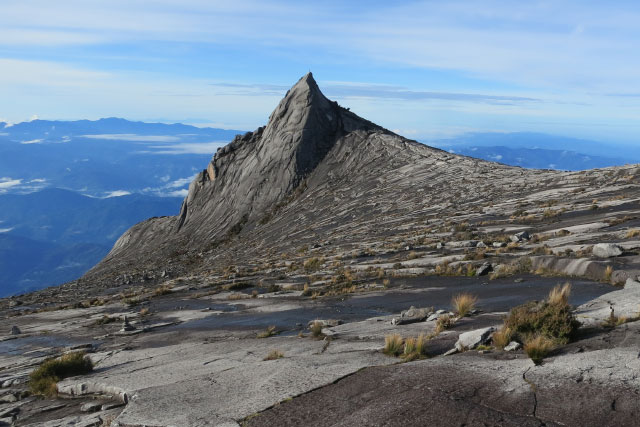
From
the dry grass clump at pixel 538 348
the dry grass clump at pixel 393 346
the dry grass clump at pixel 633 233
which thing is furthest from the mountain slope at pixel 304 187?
the dry grass clump at pixel 538 348

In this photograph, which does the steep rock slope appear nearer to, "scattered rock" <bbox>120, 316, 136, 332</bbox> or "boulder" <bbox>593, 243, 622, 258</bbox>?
"boulder" <bbox>593, 243, 622, 258</bbox>

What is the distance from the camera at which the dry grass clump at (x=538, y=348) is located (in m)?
9.51

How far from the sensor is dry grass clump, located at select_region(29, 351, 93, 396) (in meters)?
12.1

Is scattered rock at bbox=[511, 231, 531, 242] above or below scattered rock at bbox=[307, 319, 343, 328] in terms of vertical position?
above

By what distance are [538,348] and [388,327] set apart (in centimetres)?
506

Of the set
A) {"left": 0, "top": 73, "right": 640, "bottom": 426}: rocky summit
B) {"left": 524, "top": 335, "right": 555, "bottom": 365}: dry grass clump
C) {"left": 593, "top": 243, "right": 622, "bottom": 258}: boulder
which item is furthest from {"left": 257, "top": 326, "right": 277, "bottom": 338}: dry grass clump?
{"left": 593, "top": 243, "right": 622, "bottom": 258}: boulder

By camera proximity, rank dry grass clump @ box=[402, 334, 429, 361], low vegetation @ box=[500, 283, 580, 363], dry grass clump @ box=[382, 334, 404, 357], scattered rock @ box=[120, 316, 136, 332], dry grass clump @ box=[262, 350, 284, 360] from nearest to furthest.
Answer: low vegetation @ box=[500, 283, 580, 363] → dry grass clump @ box=[402, 334, 429, 361] → dry grass clump @ box=[382, 334, 404, 357] → dry grass clump @ box=[262, 350, 284, 360] → scattered rock @ box=[120, 316, 136, 332]

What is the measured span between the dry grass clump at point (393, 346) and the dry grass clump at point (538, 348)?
274 centimetres

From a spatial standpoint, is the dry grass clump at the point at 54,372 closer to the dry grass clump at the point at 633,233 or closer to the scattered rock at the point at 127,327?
the scattered rock at the point at 127,327

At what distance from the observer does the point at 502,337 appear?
10.4 m

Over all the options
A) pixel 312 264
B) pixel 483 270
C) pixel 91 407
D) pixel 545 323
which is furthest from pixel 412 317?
pixel 312 264

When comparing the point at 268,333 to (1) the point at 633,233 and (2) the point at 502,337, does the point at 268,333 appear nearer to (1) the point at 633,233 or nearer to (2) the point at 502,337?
(2) the point at 502,337

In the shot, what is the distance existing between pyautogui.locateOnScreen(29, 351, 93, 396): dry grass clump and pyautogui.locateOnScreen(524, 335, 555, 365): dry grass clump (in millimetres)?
11190

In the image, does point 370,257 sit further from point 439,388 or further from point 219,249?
point 219,249
